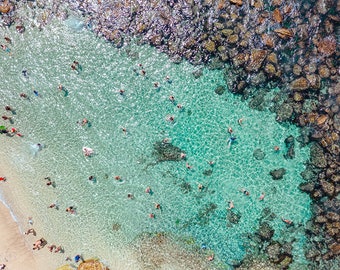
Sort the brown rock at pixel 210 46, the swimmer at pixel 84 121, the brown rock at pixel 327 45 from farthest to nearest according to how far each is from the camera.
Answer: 1. the swimmer at pixel 84 121
2. the brown rock at pixel 210 46
3. the brown rock at pixel 327 45

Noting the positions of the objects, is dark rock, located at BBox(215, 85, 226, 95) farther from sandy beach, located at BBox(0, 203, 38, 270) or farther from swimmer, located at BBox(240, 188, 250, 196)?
sandy beach, located at BBox(0, 203, 38, 270)

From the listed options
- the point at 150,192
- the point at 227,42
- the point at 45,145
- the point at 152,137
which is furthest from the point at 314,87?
the point at 45,145

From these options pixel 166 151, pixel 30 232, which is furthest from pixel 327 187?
pixel 30 232

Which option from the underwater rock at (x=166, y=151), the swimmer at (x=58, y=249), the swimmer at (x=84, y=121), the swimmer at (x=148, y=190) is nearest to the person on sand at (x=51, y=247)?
the swimmer at (x=58, y=249)

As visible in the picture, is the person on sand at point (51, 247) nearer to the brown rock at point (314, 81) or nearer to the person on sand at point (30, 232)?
the person on sand at point (30, 232)

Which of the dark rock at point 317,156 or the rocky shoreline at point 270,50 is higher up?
the rocky shoreline at point 270,50

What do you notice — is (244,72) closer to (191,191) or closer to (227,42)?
(227,42)

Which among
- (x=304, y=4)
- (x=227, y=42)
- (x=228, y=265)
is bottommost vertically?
(x=228, y=265)

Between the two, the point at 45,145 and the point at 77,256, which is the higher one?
the point at 45,145
